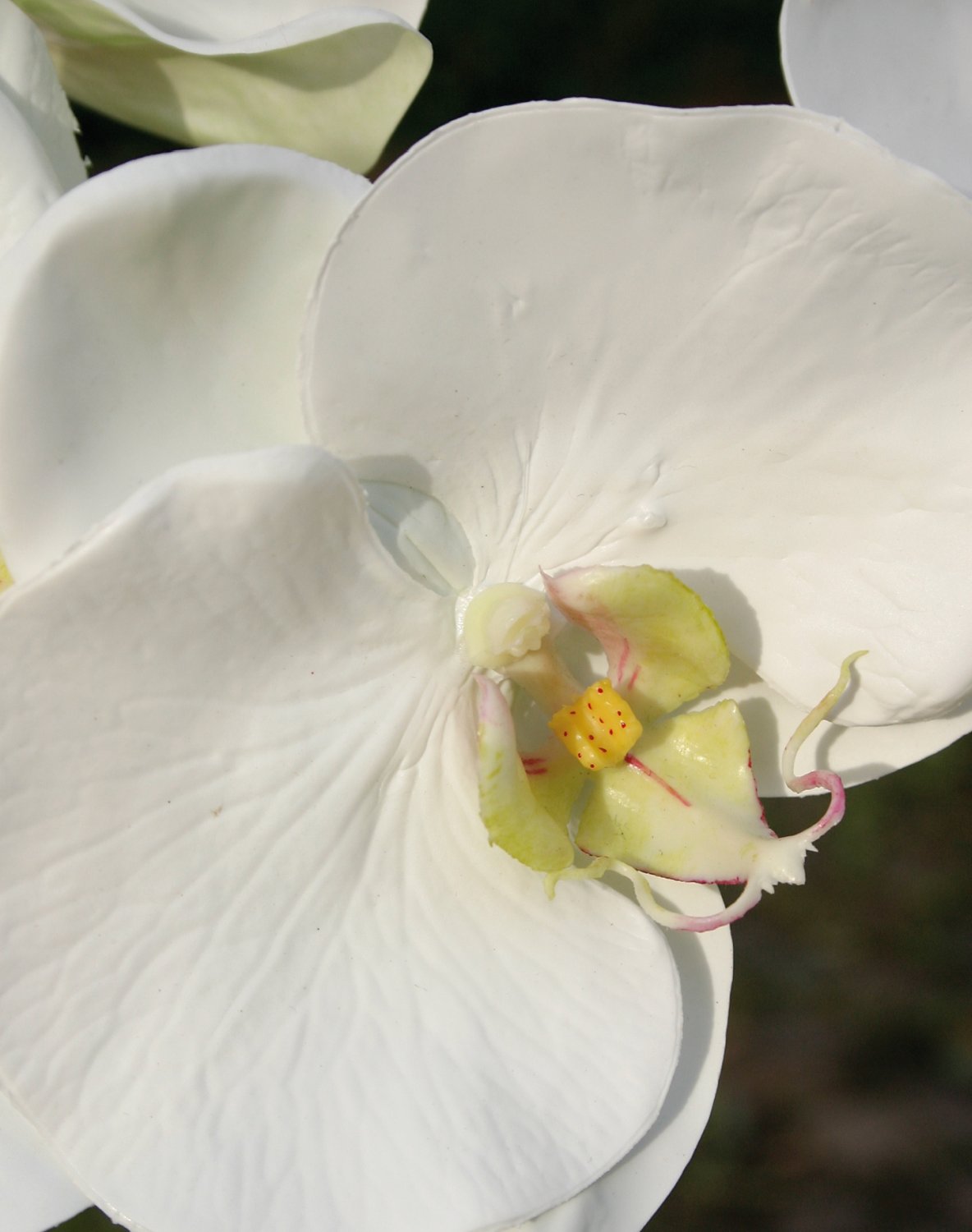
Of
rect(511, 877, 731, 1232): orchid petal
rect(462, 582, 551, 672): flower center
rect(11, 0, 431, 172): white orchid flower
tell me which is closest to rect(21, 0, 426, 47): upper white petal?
rect(11, 0, 431, 172): white orchid flower

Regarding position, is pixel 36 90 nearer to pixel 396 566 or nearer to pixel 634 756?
pixel 396 566

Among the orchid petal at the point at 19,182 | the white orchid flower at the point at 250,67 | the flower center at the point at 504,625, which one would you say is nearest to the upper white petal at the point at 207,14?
the white orchid flower at the point at 250,67

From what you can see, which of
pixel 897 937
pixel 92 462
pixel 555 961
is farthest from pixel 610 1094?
pixel 897 937

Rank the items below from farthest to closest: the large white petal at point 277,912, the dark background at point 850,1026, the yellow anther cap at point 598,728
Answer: the dark background at point 850,1026
the yellow anther cap at point 598,728
the large white petal at point 277,912

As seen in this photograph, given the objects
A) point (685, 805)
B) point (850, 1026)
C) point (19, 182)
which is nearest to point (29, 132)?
point (19, 182)

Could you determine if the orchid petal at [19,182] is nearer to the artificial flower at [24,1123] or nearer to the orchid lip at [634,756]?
the artificial flower at [24,1123]

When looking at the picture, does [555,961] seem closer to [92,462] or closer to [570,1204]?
[570,1204]

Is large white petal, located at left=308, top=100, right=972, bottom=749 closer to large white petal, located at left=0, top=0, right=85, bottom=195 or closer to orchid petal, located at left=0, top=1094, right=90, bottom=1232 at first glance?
large white petal, located at left=0, top=0, right=85, bottom=195
